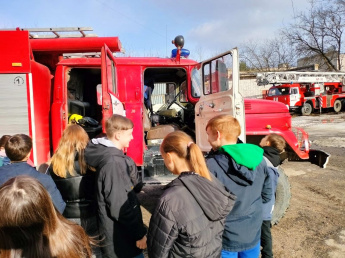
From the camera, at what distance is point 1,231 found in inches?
39.0

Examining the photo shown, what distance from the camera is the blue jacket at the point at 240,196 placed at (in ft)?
6.55

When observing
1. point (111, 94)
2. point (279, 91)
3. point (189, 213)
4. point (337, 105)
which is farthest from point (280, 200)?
point (337, 105)

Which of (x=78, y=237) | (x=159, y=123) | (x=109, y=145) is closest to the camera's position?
(x=78, y=237)

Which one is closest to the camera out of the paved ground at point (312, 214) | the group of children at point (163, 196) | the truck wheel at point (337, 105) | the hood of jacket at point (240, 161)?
the group of children at point (163, 196)

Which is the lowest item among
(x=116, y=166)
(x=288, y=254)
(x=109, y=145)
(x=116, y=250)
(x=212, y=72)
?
(x=288, y=254)

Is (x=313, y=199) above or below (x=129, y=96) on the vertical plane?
below

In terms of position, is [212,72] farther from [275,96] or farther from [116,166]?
[275,96]

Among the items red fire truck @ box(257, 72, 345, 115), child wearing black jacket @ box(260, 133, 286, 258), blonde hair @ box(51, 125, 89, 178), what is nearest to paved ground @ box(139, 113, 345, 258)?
child wearing black jacket @ box(260, 133, 286, 258)

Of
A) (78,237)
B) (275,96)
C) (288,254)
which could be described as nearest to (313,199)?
(288,254)

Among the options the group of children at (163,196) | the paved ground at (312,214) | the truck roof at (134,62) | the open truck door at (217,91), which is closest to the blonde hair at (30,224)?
the group of children at (163,196)

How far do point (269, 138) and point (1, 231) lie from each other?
2968 millimetres

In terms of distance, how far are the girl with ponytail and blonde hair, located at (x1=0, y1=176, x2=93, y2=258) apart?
1.62 feet

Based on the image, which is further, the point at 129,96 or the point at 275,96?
the point at 275,96

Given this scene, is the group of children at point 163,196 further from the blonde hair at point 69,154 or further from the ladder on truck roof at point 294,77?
the ladder on truck roof at point 294,77
